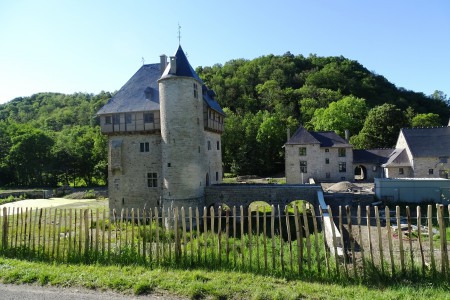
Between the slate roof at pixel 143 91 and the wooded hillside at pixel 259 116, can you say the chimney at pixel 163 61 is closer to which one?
the slate roof at pixel 143 91

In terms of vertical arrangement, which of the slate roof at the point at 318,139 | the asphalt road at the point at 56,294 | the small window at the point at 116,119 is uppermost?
the small window at the point at 116,119

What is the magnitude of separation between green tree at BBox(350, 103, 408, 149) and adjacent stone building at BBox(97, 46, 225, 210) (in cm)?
3211

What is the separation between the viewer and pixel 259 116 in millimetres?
64062

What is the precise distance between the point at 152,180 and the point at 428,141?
29.4m

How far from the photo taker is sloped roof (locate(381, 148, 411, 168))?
117ft

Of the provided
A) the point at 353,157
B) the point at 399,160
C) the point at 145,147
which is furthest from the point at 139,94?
the point at 399,160

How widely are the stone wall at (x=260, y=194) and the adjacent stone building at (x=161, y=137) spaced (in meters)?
1.12

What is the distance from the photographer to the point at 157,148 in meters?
23.4

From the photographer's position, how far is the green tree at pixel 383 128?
49719 mm

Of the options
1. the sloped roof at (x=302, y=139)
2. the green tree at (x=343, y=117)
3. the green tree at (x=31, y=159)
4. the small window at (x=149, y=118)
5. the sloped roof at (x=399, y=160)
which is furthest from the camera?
the green tree at (x=343, y=117)

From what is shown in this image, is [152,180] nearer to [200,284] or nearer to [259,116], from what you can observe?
[200,284]

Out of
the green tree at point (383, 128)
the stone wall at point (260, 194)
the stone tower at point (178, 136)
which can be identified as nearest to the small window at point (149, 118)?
the stone tower at point (178, 136)

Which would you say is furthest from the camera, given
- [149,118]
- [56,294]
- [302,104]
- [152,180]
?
[302,104]

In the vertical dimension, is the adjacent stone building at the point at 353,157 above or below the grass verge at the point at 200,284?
above
